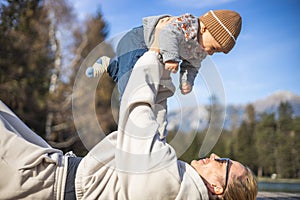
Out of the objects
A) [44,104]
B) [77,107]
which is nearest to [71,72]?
[44,104]

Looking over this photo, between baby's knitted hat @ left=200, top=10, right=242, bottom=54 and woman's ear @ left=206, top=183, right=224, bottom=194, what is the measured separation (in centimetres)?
93

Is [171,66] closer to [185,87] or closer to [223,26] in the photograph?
[185,87]

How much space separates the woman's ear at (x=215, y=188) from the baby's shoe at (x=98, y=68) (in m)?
1.13

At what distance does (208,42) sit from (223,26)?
129 millimetres

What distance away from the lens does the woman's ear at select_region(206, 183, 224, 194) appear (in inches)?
61.8

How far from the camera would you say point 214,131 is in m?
2.13

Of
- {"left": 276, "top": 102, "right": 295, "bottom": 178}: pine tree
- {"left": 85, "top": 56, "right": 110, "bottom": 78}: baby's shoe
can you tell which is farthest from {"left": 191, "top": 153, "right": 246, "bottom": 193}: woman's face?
{"left": 276, "top": 102, "right": 295, "bottom": 178}: pine tree

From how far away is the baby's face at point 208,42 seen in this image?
2.14m

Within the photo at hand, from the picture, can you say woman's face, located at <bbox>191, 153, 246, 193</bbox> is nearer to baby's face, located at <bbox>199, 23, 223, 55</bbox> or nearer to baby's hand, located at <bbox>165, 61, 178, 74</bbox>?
baby's hand, located at <bbox>165, 61, 178, 74</bbox>

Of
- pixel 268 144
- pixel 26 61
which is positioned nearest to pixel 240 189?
pixel 26 61

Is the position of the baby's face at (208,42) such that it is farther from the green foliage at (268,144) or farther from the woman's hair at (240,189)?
the green foliage at (268,144)

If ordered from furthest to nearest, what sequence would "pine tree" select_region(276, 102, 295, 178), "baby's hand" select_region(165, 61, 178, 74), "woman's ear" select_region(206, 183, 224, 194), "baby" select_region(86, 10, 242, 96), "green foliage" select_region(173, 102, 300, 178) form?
"green foliage" select_region(173, 102, 300, 178) < "pine tree" select_region(276, 102, 295, 178) < "baby" select_region(86, 10, 242, 96) < "baby's hand" select_region(165, 61, 178, 74) < "woman's ear" select_region(206, 183, 224, 194)

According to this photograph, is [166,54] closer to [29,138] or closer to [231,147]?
[29,138]

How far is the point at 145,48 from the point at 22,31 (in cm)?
1077
